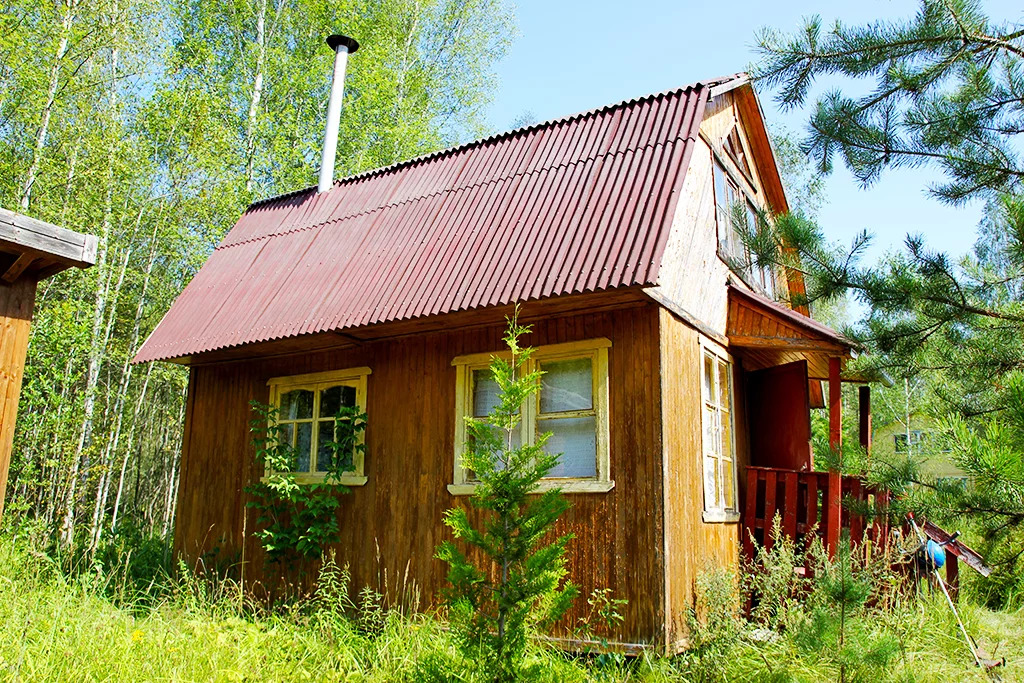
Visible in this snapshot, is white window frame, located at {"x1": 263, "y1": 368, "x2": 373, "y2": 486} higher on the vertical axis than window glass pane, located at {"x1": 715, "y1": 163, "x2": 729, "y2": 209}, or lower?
lower

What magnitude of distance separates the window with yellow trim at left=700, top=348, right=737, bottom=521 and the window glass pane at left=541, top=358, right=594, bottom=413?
48.3 inches

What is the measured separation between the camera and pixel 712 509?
24.3ft

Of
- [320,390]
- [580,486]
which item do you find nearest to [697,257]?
[580,486]

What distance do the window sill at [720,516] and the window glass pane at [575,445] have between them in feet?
4.01

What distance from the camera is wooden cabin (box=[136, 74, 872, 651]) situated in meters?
6.62

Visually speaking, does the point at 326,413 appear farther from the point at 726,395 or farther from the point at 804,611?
the point at 804,611

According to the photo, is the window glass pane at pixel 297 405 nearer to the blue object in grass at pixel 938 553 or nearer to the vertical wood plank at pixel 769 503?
the vertical wood plank at pixel 769 503

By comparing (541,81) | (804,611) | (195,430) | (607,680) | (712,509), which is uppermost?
(541,81)

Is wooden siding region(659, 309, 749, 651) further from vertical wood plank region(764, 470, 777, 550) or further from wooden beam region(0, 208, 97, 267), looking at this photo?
wooden beam region(0, 208, 97, 267)

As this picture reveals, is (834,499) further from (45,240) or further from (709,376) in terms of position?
(45,240)

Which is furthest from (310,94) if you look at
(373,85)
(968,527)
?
(968,527)

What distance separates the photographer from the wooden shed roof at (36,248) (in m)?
4.53

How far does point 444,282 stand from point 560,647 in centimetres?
338

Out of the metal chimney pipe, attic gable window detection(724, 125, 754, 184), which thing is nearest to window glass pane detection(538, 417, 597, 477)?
attic gable window detection(724, 125, 754, 184)
